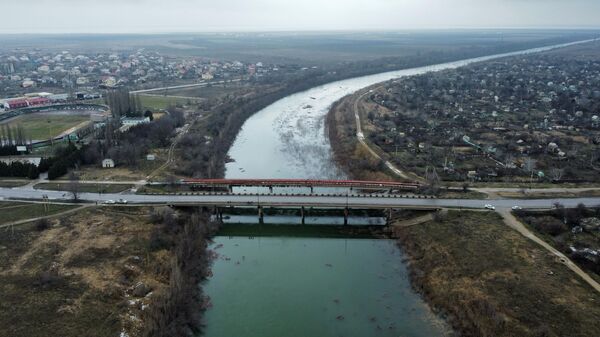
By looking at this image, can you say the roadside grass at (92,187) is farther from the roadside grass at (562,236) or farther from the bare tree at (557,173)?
the bare tree at (557,173)

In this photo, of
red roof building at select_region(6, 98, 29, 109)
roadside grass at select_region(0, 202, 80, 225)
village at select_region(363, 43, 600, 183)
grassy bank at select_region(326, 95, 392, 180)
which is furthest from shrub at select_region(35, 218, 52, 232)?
red roof building at select_region(6, 98, 29, 109)

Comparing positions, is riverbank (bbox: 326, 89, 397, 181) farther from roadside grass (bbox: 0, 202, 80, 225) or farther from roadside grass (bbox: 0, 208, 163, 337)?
roadside grass (bbox: 0, 202, 80, 225)

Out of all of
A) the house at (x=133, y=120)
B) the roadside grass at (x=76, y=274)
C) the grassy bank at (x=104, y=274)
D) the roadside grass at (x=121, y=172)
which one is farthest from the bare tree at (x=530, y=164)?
the house at (x=133, y=120)

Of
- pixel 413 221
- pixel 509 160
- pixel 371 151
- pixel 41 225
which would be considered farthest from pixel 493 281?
pixel 41 225

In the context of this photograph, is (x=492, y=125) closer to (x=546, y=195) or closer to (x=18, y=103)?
(x=546, y=195)

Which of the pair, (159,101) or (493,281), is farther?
(159,101)
